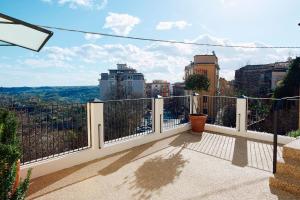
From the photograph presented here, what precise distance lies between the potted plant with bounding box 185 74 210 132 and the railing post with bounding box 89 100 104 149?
3.18m

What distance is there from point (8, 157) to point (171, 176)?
2.61m

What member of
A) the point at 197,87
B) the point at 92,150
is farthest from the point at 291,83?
the point at 92,150

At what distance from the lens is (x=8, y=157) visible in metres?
2.06

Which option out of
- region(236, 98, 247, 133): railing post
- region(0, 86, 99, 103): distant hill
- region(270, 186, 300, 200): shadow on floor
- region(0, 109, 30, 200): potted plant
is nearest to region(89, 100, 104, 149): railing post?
region(0, 86, 99, 103): distant hill

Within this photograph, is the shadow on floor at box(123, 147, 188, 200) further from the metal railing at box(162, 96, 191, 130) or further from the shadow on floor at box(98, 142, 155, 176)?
the metal railing at box(162, 96, 191, 130)

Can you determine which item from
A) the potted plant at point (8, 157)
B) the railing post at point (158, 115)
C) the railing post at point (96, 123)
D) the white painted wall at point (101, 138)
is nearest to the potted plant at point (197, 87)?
the white painted wall at point (101, 138)

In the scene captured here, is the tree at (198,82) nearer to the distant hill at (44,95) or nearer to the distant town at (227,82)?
the distant hill at (44,95)

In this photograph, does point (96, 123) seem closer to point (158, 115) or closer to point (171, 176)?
point (171, 176)

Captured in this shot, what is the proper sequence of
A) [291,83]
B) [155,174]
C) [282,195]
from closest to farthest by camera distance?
[282,195], [155,174], [291,83]

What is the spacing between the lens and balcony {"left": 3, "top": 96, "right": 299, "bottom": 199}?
11.5ft

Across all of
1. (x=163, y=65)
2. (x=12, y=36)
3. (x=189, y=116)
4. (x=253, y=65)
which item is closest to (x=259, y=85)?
(x=253, y=65)

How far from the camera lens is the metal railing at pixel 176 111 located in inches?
281

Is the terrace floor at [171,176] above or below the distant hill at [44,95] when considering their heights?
below

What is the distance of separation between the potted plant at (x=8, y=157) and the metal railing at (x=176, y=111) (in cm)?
478
